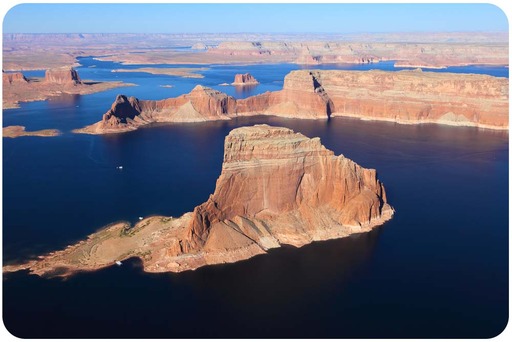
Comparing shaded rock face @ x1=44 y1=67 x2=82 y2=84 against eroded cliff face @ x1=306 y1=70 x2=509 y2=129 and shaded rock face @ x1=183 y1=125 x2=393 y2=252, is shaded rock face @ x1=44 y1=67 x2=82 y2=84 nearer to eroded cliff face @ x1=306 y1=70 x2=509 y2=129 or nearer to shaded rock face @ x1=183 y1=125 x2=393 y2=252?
eroded cliff face @ x1=306 y1=70 x2=509 y2=129

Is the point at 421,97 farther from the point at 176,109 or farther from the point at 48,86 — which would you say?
the point at 48,86

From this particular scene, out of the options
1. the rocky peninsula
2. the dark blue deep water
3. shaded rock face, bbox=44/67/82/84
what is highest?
shaded rock face, bbox=44/67/82/84

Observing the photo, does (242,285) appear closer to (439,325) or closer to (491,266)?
(439,325)

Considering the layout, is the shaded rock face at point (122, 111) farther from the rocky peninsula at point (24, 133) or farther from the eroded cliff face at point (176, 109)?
the rocky peninsula at point (24, 133)

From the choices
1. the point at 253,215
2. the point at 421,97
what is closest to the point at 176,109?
the point at 421,97

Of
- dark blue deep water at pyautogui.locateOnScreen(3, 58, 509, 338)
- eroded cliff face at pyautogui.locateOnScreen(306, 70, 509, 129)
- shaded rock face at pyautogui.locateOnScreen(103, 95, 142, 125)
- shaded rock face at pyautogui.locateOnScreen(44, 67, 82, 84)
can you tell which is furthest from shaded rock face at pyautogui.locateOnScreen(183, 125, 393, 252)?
shaded rock face at pyautogui.locateOnScreen(44, 67, 82, 84)

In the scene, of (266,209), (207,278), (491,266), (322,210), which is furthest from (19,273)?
(491,266)
